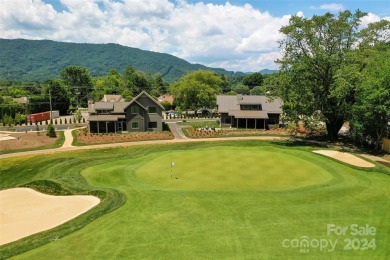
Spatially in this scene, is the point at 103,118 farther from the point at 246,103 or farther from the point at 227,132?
the point at 246,103

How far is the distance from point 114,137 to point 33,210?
33.9 meters

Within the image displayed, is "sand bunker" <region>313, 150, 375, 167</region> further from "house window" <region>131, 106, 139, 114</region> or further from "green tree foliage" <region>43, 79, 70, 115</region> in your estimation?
"green tree foliage" <region>43, 79, 70, 115</region>

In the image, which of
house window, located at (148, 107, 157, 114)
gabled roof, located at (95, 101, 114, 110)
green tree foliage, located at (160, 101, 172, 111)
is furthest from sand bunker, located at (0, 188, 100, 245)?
green tree foliage, located at (160, 101, 172, 111)

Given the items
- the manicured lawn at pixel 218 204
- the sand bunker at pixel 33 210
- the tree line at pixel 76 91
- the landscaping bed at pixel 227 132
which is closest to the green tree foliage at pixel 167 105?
the tree line at pixel 76 91

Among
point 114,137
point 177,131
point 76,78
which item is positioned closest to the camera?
point 114,137

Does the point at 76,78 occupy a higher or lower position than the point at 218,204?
higher

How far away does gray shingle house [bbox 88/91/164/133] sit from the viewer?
6103cm

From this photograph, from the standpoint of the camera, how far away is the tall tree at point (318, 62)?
45.8 metres

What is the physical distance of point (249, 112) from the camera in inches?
2616

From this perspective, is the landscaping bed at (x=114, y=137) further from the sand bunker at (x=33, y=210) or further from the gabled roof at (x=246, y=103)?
the sand bunker at (x=33, y=210)

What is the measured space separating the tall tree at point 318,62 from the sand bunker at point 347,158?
8217 mm

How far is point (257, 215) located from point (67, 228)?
11572mm

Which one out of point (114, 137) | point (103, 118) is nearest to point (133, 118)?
point (103, 118)

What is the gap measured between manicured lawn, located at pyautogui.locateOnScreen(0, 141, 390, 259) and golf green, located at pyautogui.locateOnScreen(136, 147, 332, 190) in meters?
0.09
